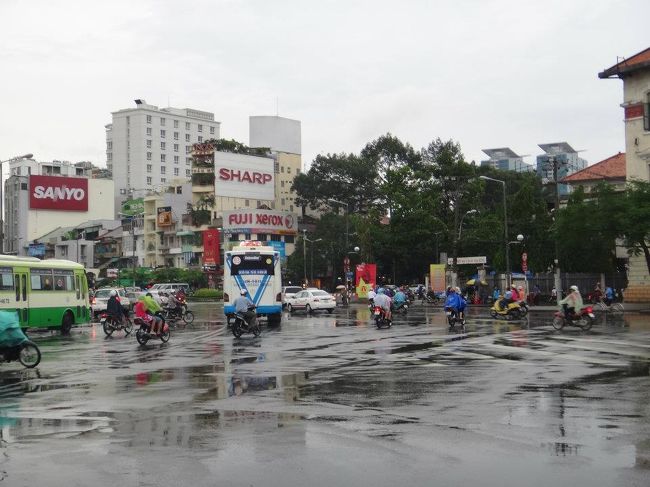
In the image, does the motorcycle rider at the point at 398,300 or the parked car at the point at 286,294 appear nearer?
the motorcycle rider at the point at 398,300

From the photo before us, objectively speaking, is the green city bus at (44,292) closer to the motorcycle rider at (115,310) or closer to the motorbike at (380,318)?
the motorcycle rider at (115,310)

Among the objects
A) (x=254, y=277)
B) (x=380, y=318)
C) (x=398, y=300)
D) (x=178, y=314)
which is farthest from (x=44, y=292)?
(x=398, y=300)

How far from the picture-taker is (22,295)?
28.9 m

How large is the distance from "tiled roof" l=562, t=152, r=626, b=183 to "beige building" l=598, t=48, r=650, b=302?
66.5 ft

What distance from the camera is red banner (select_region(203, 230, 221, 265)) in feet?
317

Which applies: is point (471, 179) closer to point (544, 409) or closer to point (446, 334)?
point (446, 334)

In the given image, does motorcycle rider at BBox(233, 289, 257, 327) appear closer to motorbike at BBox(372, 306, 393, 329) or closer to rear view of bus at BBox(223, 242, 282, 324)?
motorbike at BBox(372, 306, 393, 329)

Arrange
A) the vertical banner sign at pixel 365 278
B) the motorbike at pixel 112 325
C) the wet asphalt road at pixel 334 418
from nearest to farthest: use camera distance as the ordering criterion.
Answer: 1. the wet asphalt road at pixel 334 418
2. the motorbike at pixel 112 325
3. the vertical banner sign at pixel 365 278

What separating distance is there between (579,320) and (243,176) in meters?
67.2

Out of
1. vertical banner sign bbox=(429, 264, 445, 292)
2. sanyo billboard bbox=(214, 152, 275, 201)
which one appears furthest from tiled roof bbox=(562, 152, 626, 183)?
sanyo billboard bbox=(214, 152, 275, 201)

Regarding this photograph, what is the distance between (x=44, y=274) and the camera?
100ft

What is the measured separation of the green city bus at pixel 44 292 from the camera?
2831 centimetres

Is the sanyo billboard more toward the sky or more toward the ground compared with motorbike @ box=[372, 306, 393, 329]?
more toward the sky

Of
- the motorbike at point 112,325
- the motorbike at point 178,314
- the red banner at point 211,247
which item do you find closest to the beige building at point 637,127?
the motorbike at point 178,314
